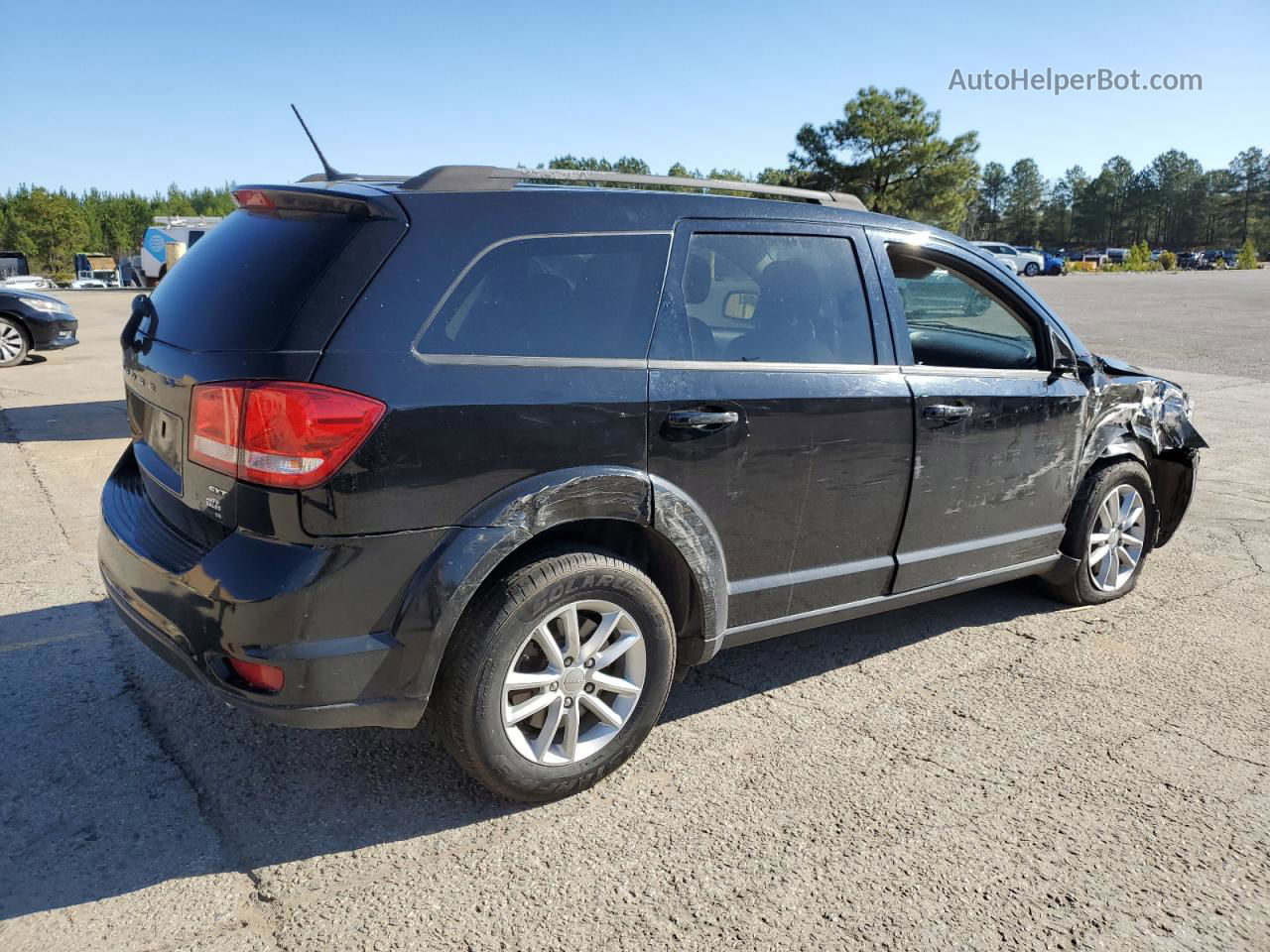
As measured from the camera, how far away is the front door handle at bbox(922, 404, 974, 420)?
3760mm

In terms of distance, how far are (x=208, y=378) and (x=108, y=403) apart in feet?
27.3

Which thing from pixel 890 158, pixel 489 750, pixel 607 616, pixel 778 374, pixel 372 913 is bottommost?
pixel 372 913

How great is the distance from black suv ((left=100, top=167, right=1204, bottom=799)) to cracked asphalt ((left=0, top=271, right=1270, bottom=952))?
1.09ft

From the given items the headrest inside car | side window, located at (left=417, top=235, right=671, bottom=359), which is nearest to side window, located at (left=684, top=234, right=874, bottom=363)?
the headrest inside car

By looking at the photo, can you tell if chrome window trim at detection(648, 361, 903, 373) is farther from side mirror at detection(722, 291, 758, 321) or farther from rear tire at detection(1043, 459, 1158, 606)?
rear tire at detection(1043, 459, 1158, 606)

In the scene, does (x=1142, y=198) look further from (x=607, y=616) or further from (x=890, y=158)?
(x=607, y=616)

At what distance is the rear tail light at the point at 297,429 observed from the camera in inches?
100

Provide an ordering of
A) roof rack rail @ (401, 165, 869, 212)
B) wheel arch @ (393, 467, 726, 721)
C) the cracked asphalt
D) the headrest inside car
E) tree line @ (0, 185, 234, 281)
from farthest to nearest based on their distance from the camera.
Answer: tree line @ (0, 185, 234, 281) → the headrest inside car → roof rack rail @ (401, 165, 869, 212) → wheel arch @ (393, 467, 726, 721) → the cracked asphalt

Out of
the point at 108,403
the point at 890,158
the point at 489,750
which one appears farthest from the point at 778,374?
the point at 890,158

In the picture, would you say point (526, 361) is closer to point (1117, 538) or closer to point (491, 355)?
point (491, 355)

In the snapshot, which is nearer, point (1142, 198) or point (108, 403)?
point (108, 403)

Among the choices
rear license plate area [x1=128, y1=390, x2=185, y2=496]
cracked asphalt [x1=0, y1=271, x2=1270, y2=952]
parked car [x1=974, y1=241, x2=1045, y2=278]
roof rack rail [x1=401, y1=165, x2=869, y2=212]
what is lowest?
cracked asphalt [x1=0, y1=271, x2=1270, y2=952]

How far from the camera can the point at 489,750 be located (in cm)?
287

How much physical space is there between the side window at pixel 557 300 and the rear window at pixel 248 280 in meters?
0.36
